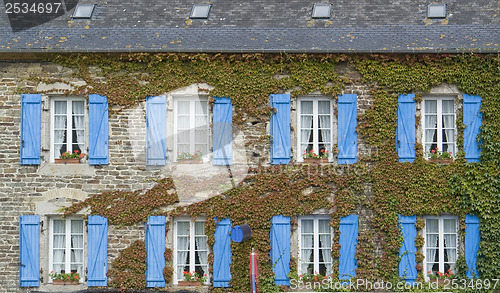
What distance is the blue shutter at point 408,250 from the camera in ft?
36.0


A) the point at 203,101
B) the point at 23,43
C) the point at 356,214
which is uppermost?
the point at 23,43

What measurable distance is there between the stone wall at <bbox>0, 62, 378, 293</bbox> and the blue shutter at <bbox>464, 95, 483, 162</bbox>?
1842 mm

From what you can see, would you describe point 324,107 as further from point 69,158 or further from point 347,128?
point 69,158

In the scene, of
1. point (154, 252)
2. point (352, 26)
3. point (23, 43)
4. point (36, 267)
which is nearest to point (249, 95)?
point (352, 26)

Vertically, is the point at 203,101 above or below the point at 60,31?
below

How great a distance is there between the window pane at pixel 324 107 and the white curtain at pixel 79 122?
457 cm

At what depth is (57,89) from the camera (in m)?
11.3

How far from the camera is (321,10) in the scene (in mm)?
12141

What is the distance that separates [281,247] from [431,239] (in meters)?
2.84

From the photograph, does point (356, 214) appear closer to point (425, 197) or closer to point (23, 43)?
point (425, 197)

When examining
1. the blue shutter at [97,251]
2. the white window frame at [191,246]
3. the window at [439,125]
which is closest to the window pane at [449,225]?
the window at [439,125]

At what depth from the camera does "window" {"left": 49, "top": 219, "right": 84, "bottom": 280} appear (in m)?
11.2

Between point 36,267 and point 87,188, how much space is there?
1.75 m

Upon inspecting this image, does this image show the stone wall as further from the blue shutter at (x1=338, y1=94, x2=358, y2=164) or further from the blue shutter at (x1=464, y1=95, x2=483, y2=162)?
the blue shutter at (x1=464, y1=95, x2=483, y2=162)
